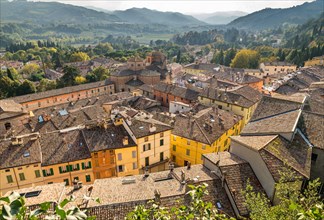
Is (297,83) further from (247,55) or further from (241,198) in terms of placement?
(247,55)

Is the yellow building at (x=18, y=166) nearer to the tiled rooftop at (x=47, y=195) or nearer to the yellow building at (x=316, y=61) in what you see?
the tiled rooftop at (x=47, y=195)

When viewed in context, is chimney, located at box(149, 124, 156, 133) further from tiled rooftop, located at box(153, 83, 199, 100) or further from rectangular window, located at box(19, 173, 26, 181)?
tiled rooftop, located at box(153, 83, 199, 100)

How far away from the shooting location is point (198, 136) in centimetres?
3775

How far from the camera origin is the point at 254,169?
23.5 metres

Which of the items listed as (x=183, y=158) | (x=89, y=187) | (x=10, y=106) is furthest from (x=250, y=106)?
(x=10, y=106)

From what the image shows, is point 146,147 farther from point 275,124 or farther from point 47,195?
point 275,124

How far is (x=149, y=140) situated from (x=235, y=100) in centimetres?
2617

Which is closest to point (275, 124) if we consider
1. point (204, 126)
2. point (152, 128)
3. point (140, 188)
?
point (204, 126)

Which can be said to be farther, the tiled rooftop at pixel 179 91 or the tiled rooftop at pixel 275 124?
the tiled rooftop at pixel 179 91

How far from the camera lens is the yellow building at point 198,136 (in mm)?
37500

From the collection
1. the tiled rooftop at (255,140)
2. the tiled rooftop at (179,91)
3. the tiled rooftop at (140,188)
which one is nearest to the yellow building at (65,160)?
the tiled rooftop at (140,188)

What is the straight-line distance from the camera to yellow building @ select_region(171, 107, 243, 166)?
37500 mm

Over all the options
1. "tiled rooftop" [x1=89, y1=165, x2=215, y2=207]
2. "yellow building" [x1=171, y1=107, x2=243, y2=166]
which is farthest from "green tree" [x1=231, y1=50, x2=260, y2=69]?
"tiled rooftop" [x1=89, y1=165, x2=215, y2=207]

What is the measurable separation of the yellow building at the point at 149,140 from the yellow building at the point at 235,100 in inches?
845
